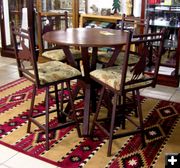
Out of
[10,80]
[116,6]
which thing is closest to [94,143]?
[10,80]

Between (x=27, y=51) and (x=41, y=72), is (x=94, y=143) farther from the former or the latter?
(x=27, y=51)

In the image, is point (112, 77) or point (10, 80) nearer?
point (112, 77)

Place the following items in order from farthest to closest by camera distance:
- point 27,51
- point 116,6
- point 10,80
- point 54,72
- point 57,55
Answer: point 116,6 → point 10,80 → point 57,55 → point 54,72 → point 27,51

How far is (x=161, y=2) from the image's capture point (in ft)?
12.7

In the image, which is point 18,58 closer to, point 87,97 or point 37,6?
point 87,97

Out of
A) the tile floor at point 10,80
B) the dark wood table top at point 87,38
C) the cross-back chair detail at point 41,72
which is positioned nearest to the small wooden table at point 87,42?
the dark wood table top at point 87,38

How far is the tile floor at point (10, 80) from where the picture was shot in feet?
7.39

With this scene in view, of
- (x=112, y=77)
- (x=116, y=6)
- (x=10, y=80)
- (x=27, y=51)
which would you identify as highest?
(x=116, y=6)

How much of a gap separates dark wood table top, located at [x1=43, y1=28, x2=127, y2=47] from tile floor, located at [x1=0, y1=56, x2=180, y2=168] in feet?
3.16

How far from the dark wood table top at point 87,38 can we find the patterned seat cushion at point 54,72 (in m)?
0.24

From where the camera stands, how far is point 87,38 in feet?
8.38

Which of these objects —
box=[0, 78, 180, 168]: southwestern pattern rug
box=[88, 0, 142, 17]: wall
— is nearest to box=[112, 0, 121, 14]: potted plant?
box=[88, 0, 142, 17]: wall

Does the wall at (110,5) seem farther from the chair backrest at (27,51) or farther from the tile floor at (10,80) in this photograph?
the chair backrest at (27,51)

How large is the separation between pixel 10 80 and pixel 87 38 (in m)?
1.86
